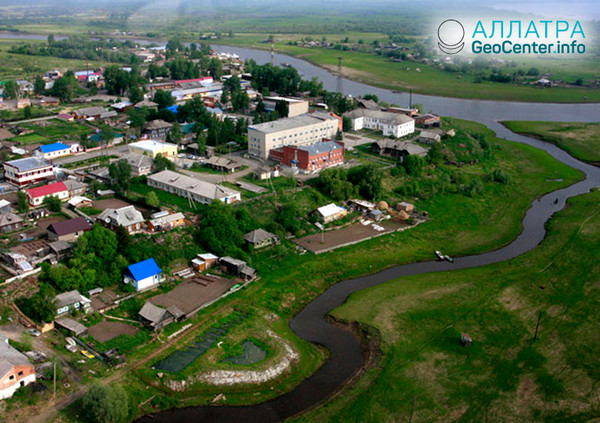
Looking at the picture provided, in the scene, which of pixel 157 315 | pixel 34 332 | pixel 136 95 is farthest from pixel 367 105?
pixel 34 332

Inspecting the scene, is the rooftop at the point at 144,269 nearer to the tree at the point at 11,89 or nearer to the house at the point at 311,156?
the house at the point at 311,156

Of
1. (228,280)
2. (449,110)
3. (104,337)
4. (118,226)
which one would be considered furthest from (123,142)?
(449,110)

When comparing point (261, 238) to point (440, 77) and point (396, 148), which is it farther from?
point (440, 77)

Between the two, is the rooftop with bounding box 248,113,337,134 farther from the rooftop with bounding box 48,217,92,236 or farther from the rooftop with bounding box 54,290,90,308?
the rooftop with bounding box 54,290,90,308

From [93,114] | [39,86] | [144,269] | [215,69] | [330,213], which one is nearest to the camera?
[144,269]

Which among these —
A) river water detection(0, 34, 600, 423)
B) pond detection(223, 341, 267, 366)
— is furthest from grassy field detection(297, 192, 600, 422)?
pond detection(223, 341, 267, 366)

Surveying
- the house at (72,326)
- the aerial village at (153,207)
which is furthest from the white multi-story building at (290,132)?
the house at (72,326)

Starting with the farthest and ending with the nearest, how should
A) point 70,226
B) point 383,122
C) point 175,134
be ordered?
1. point 383,122
2. point 175,134
3. point 70,226
